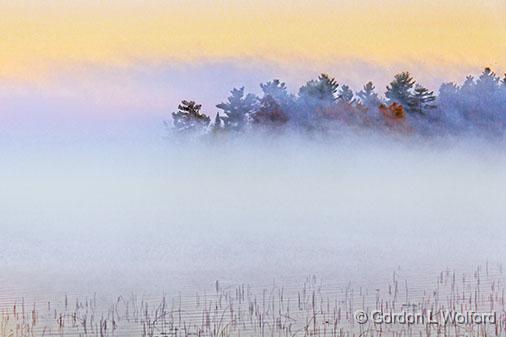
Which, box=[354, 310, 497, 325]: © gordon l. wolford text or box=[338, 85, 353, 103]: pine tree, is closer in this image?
box=[354, 310, 497, 325]: © gordon l. wolford text

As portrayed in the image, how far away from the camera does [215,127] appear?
523 centimetres

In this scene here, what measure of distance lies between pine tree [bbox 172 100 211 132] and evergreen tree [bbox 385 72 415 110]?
929 millimetres

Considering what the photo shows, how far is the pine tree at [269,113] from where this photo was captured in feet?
17.3

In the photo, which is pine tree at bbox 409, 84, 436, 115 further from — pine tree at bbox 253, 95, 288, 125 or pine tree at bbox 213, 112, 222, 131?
pine tree at bbox 213, 112, 222, 131

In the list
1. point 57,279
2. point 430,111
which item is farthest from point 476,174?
point 57,279

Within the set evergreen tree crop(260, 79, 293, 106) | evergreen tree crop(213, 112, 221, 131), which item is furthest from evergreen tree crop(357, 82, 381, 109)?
evergreen tree crop(213, 112, 221, 131)

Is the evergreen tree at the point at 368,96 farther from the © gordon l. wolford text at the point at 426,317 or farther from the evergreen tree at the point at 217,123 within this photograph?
the © gordon l. wolford text at the point at 426,317

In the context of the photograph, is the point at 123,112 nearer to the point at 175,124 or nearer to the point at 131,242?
the point at 175,124

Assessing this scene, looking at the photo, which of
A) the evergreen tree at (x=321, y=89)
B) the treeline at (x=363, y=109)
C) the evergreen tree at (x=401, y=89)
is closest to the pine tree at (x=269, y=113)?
the treeline at (x=363, y=109)

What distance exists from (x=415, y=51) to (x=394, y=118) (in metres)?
0.34

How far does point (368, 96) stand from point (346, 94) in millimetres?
111

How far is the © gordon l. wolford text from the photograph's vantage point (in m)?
4.98

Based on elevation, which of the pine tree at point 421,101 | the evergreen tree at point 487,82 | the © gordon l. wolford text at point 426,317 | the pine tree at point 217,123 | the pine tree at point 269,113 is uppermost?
the evergreen tree at point 487,82

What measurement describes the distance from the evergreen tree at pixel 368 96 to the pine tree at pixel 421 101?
0.19 metres
